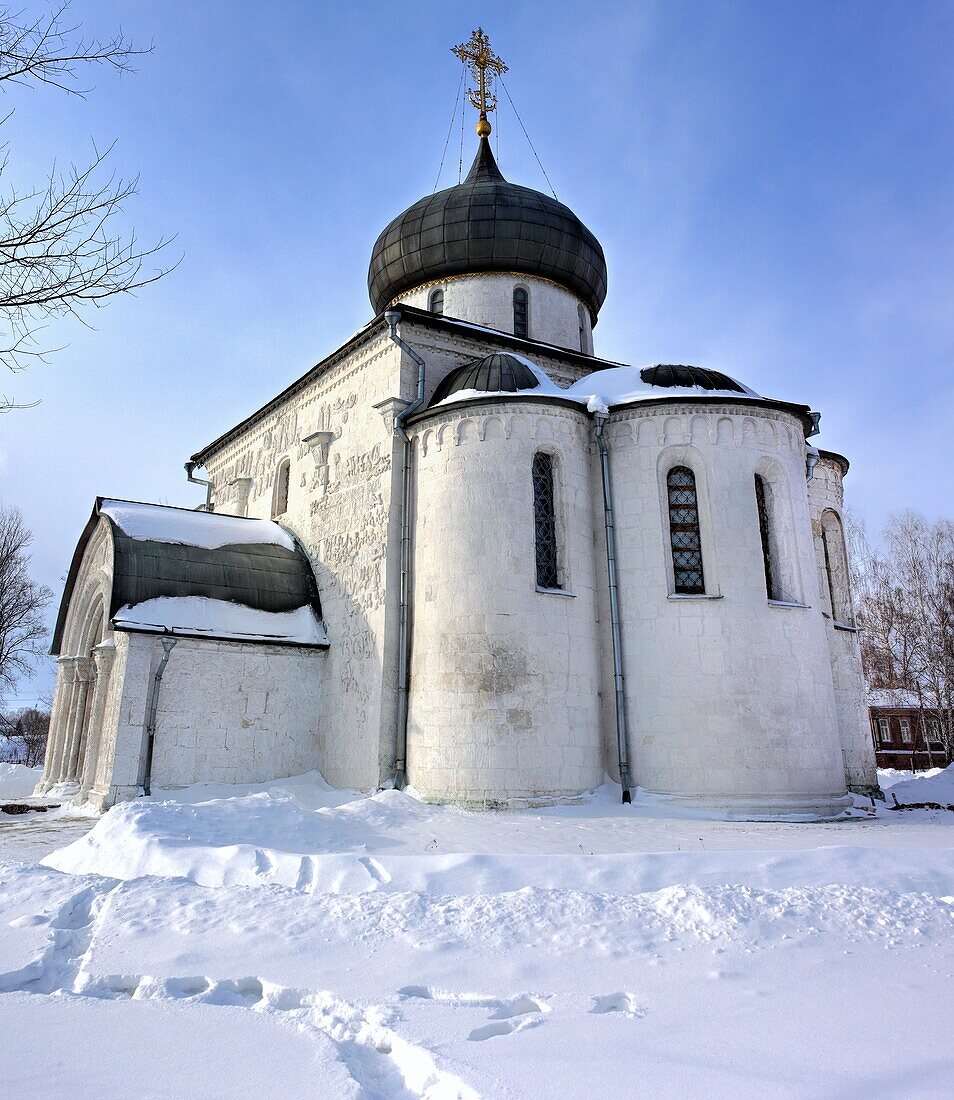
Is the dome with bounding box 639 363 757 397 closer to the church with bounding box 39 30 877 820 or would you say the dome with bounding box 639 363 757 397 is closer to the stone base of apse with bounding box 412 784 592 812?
the church with bounding box 39 30 877 820

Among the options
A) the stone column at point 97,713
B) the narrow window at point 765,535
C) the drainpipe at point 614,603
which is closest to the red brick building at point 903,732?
the narrow window at point 765,535

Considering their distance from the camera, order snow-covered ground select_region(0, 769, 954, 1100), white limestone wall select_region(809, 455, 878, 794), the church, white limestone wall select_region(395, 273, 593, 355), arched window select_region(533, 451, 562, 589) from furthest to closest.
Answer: white limestone wall select_region(395, 273, 593, 355) → white limestone wall select_region(809, 455, 878, 794) → arched window select_region(533, 451, 562, 589) → the church → snow-covered ground select_region(0, 769, 954, 1100)

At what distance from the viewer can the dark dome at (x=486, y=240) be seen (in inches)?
610

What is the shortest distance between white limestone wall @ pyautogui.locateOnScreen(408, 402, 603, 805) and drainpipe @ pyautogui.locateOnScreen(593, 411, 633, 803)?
10.3 inches

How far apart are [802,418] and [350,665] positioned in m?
7.74

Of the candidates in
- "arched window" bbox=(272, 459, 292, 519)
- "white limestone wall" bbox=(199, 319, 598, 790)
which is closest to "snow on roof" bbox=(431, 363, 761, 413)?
"white limestone wall" bbox=(199, 319, 598, 790)

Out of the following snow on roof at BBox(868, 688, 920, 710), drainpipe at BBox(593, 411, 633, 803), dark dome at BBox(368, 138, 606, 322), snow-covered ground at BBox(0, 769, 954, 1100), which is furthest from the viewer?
snow on roof at BBox(868, 688, 920, 710)

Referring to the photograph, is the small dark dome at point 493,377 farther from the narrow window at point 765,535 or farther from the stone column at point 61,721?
the stone column at point 61,721

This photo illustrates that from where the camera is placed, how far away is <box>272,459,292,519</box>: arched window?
15.6 metres

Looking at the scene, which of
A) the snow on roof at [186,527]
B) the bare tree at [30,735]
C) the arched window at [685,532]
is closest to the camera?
the arched window at [685,532]

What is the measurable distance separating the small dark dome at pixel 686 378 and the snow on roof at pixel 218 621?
Answer: 6.52m

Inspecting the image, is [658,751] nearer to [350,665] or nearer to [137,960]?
[350,665]

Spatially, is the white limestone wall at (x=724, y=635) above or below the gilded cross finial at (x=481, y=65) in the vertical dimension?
below

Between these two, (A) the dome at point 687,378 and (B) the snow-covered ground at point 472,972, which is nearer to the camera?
(B) the snow-covered ground at point 472,972
